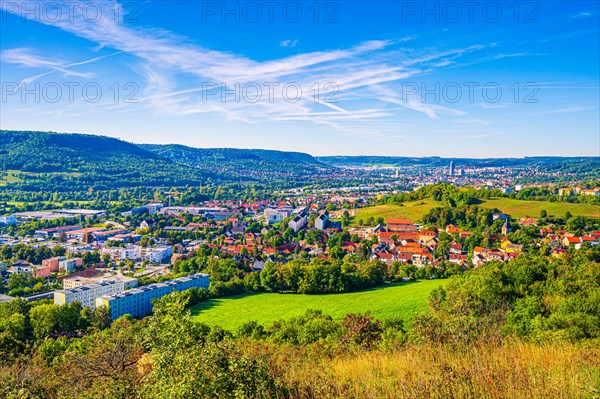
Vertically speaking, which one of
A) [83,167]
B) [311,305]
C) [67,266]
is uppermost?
[83,167]

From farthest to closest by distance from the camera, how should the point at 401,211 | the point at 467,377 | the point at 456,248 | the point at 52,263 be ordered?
the point at 401,211 → the point at 456,248 → the point at 52,263 → the point at 467,377

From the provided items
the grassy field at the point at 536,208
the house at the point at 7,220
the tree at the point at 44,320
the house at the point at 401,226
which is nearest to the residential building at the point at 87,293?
the tree at the point at 44,320

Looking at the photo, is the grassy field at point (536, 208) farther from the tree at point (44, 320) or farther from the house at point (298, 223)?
the tree at point (44, 320)

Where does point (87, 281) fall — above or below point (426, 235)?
below

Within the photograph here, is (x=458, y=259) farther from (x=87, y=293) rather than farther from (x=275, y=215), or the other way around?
(x=275, y=215)

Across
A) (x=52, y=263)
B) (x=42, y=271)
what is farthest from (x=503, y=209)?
(x=42, y=271)

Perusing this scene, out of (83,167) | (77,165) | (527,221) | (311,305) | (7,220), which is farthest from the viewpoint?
(77,165)

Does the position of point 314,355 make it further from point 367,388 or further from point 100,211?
point 100,211
